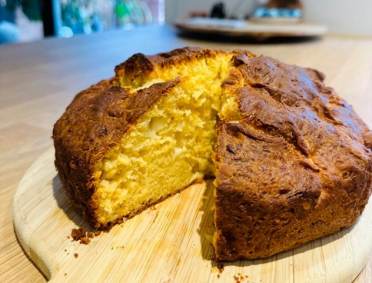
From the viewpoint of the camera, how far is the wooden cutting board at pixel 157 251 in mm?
983

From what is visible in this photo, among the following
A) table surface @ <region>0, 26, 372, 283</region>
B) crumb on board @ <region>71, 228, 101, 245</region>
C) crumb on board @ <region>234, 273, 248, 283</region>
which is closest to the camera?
crumb on board @ <region>234, 273, 248, 283</region>

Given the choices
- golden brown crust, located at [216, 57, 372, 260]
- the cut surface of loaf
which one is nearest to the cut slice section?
the cut surface of loaf

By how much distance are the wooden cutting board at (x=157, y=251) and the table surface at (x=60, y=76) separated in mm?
56

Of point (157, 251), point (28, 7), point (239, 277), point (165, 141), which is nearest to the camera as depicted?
point (239, 277)

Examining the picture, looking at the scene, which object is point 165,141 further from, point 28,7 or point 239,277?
point 28,7

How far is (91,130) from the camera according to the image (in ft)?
3.80

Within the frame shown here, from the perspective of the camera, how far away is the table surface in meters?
1.29

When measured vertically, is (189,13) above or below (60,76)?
above

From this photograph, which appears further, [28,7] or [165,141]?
[28,7]

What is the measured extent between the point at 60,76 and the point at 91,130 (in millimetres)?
1563

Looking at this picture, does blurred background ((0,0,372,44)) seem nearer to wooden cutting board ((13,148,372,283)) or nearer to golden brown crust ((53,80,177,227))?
golden brown crust ((53,80,177,227))

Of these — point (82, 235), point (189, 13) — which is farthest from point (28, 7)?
point (82, 235)

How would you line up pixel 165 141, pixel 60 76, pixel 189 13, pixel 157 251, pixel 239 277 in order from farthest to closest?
pixel 189 13, pixel 60 76, pixel 165 141, pixel 157 251, pixel 239 277

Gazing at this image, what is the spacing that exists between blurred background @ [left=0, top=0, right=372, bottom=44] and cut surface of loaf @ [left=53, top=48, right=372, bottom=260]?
2.89 m
